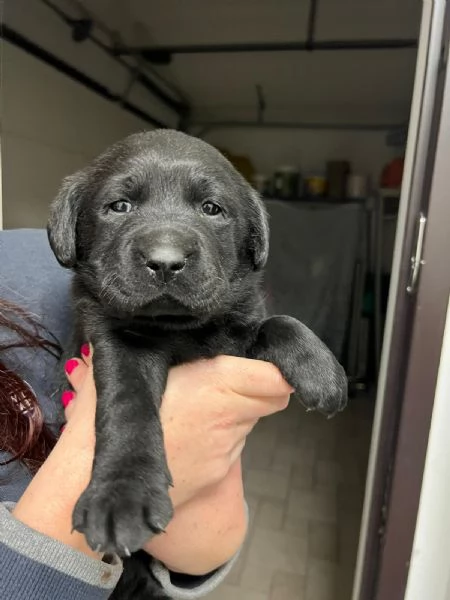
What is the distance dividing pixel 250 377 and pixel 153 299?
23 centimetres

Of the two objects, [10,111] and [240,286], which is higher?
[10,111]

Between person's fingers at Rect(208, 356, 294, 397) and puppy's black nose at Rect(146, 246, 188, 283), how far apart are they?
0.67 feet

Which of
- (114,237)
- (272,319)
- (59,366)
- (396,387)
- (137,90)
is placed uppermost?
(137,90)

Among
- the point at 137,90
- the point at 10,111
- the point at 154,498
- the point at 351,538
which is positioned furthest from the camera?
the point at 137,90

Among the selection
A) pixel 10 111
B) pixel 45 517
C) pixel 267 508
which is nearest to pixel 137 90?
pixel 10 111

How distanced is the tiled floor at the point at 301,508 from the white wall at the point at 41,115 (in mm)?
2196

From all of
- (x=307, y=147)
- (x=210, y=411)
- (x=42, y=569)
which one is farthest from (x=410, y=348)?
(x=307, y=147)

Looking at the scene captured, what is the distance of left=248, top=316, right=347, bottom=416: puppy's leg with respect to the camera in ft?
3.10

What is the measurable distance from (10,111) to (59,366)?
221 centimetres

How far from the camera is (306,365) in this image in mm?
963

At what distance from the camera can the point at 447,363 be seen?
51.6 inches

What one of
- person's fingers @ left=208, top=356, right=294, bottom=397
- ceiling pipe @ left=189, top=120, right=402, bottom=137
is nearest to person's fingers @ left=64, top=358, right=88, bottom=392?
person's fingers @ left=208, top=356, right=294, bottom=397

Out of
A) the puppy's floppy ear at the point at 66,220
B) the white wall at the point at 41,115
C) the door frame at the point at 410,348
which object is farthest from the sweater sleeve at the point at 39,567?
the white wall at the point at 41,115

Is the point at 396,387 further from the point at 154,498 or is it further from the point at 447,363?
the point at 154,498
